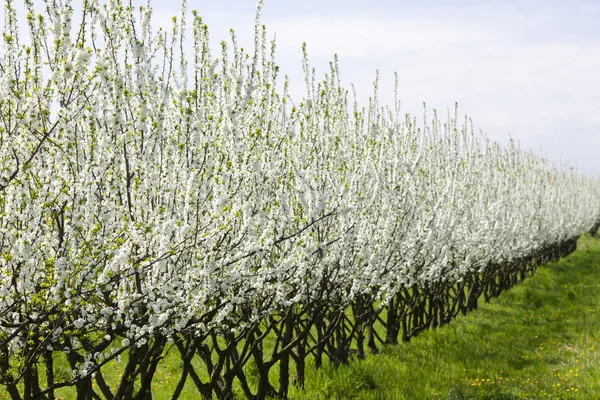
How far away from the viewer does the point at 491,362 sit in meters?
9.60

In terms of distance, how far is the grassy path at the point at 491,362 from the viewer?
7.67 meters

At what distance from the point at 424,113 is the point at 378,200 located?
5.31 meters

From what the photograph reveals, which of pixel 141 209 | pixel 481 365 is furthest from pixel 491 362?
pixel 141 209

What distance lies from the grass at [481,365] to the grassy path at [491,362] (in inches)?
0.6

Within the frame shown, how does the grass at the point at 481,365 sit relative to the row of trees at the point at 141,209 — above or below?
below

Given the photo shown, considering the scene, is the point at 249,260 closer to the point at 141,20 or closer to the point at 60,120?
the point at 60,120

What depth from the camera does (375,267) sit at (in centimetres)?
731

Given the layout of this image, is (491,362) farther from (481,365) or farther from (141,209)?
(141,209)

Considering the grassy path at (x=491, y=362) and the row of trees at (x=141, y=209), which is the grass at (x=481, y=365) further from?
the row of trees at (x=141, y=209)

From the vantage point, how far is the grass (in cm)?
767

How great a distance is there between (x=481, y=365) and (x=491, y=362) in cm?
37

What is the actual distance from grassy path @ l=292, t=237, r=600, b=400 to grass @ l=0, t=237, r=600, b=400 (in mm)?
14

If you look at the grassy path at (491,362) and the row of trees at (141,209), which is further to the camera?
the grassy path at (491,362)

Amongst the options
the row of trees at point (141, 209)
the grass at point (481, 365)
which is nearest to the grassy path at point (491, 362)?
the grass at point (481, 365)
